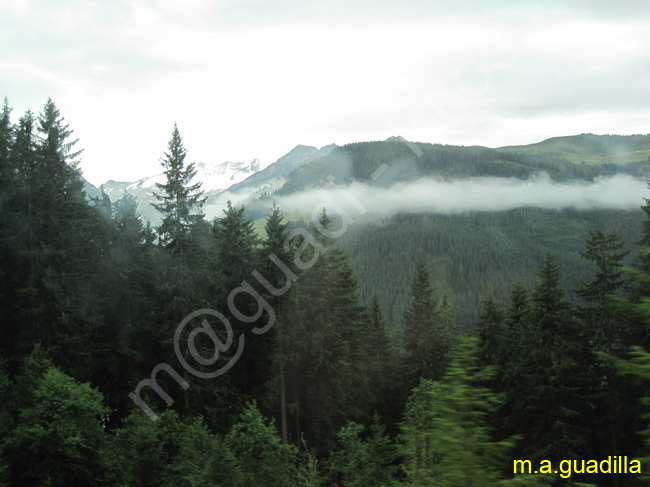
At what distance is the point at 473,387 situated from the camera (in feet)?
18.5

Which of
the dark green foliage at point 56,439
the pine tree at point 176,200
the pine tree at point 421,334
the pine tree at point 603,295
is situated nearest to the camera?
the dark green foliage at point 56,439

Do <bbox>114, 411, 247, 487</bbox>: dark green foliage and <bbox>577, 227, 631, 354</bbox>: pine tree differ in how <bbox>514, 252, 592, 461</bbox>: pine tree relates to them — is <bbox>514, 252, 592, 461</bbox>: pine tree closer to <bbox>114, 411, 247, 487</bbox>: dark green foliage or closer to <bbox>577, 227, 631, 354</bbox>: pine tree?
<bbox>577, 227, 631, 354</bbox>: pine tree

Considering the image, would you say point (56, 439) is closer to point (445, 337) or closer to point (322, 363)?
point (322, 363)

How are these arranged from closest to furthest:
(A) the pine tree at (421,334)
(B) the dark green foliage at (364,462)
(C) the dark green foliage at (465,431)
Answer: (C) the dark green foliage at (465,431) → (B) the dark green foliage at (364,462) → (A) the pine tree at (421,334)

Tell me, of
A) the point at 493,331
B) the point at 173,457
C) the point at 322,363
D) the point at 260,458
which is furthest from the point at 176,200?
the point at 493,331

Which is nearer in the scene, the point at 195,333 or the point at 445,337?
the point at 195,333

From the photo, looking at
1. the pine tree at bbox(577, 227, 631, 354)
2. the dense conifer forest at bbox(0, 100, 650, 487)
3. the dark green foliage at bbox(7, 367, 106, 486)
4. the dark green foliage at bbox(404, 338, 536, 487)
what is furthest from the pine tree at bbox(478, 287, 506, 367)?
the dark green foliage at bbox(404, 338, 536, 487)

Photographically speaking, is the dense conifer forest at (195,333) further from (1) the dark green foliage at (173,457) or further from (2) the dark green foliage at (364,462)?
(2) the dark green foliage at (364,462)

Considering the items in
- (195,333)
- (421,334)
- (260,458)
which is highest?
(260,458)

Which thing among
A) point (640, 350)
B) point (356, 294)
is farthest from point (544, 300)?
point (640, 350)

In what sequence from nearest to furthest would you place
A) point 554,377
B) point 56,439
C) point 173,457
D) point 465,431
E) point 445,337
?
1. point 465,431
2. point 173,457
3. point 56,439
4. point 554,377
5. point 445,337

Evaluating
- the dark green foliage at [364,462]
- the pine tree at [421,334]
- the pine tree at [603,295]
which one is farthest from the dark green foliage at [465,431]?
the pine tree at [421,334]

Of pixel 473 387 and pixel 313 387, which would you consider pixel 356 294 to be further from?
pixel 473 387

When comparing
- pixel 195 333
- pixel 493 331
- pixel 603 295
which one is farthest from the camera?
pixel 493 331
